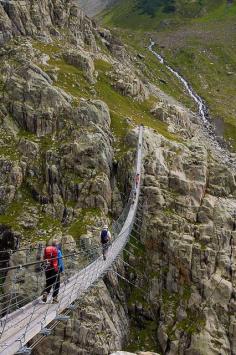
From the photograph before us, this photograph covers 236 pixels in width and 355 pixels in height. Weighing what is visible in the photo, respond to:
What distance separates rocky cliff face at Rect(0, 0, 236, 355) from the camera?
133ft

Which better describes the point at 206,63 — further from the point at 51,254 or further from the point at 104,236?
the point at 51,254

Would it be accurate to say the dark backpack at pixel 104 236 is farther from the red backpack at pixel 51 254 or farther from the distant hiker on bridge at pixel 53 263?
the red backpack at pixel 51 254

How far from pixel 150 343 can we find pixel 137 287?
184 inches

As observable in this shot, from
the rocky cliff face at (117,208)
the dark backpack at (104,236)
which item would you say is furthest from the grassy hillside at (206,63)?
the dark backpack at (104,236)

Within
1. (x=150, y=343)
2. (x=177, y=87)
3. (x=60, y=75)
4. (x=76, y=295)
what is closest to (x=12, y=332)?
(x=76, y=295)

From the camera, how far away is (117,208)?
46469 mm

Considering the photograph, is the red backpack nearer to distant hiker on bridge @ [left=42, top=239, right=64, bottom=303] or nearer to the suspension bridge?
distant hiker on bridge @ [left=42, top=239, right=64, bottom=303]

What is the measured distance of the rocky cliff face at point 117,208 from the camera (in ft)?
133

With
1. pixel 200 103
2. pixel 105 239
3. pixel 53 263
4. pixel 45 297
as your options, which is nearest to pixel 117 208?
pixel 105 239

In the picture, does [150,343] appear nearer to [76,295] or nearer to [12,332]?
[76,295]

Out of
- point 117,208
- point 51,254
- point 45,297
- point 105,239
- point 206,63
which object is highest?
point 206,63

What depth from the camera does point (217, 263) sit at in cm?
4425

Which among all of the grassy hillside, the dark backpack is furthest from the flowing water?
the dark backpack

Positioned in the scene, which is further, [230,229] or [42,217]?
[230,229]
